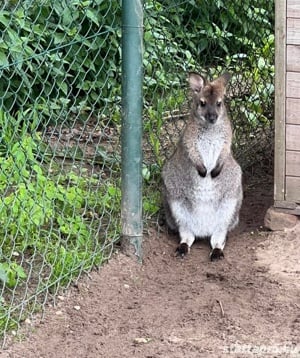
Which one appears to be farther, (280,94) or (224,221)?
(224,221)

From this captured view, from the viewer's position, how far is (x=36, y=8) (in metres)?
6.27

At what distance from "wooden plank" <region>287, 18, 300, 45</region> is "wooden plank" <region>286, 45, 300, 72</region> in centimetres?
3

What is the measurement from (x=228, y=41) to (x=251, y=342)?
3130mm

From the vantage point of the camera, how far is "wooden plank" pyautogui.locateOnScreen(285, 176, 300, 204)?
19.2 ft

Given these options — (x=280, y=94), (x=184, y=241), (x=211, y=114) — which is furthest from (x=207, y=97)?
(x=184, y=241)

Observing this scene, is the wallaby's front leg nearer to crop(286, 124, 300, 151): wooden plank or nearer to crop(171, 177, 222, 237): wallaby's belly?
crop(171, 177, 222, 237): wallaby's belly

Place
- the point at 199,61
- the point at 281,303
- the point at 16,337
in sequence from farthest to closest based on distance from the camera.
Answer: the point at 199,61, the point at 281,303, the point at 16,337

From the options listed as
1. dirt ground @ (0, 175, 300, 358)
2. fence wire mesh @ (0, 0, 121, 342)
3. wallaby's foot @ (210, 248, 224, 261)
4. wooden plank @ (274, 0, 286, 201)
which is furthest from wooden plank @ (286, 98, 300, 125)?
fence wire mesh @ (0, 0, 121, 342)

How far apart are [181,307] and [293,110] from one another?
1456 mm

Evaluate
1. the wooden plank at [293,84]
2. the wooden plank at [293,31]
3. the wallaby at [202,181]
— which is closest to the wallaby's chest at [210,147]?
the wallaby at [202,181]

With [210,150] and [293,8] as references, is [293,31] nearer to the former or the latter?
[293,8]

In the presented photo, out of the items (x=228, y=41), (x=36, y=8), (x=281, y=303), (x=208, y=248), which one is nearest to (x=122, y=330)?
(x=281, y=303)

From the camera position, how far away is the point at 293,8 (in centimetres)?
556

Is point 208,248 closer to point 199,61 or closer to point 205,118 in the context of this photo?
point 205,118
